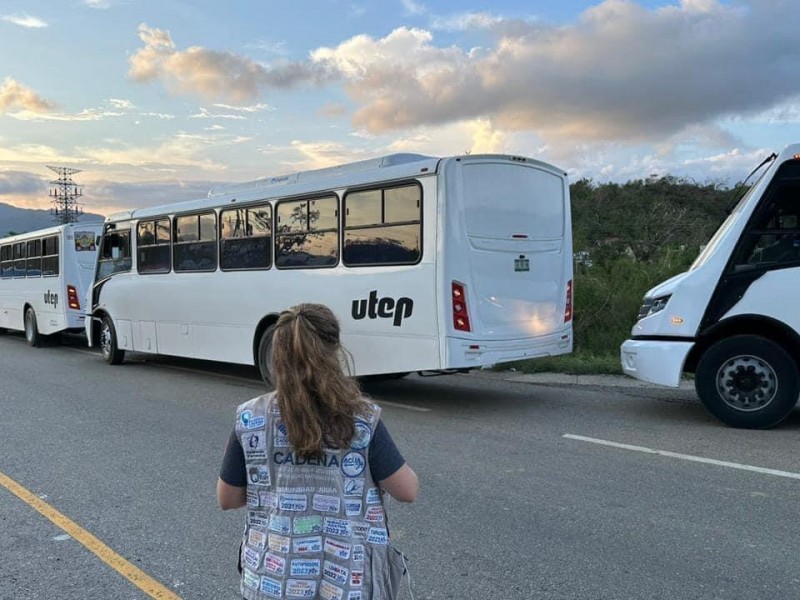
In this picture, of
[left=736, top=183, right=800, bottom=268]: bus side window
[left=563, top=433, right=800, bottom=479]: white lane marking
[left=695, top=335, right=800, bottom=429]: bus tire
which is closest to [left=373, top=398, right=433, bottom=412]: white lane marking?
[left=563, top=433, right=800, bottom=479]: white lane marking

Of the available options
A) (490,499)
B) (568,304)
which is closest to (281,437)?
(490,499)

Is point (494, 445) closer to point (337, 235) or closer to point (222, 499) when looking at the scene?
point (337, 235)

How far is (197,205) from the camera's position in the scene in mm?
10945

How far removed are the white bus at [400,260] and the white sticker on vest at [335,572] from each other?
538 centimetres

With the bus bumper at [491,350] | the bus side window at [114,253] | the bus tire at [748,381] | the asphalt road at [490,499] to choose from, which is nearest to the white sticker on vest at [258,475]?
the asphalt road at [490,499]

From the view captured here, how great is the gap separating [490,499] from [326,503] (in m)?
3.17

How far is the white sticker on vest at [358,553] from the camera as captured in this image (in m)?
2.12

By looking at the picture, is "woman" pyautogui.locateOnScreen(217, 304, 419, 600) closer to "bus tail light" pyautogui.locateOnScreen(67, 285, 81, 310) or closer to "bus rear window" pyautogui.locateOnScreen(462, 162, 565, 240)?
"bus rear window" pyautogui.locateOnScreen(462, 162, 565, 240)

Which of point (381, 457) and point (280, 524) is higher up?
point (381, 457)

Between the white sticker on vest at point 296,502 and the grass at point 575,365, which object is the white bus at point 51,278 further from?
the white sticker on vest at point 296,502

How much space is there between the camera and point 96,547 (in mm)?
4293

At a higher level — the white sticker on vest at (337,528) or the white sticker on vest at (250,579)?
the white sticker on vest at (337,528)

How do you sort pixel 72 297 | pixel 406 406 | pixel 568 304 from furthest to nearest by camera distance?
pixel 72 297
pixel 568 304
pixel 406 406

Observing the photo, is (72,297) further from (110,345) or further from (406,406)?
(406,406)
